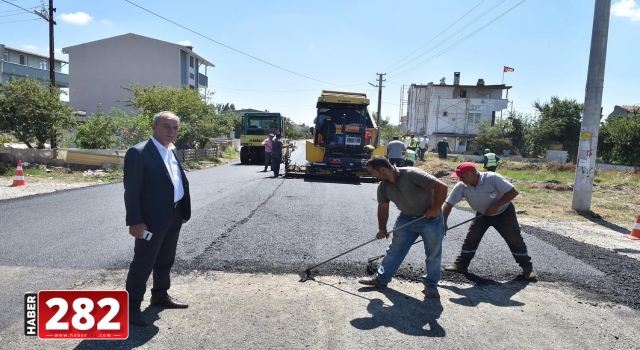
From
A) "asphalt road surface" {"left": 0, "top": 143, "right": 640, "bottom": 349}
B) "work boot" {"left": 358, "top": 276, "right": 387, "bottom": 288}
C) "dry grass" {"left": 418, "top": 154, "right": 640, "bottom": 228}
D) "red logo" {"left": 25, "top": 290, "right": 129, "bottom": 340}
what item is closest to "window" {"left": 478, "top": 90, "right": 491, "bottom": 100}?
"dry grass" {"left": 418, "top": 154, "right": 640, "bottom": 228}

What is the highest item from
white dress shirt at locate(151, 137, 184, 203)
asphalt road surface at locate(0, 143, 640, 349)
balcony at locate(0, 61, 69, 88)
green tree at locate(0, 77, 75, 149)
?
balcony at locate(0, 61, 69, 88)

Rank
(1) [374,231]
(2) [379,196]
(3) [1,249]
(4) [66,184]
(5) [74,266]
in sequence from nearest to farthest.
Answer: (2) [379,196] < (5) [74,266] < (3) [1,249] < (1) [374,231] < (4) [66,184]

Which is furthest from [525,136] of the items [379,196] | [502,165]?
[379,196]

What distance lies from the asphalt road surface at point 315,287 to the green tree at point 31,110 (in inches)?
347

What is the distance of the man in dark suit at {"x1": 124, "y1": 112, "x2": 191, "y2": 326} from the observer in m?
3.11

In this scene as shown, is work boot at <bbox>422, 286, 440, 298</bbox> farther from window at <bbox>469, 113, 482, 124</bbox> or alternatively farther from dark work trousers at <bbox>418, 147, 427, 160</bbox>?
window at <bbox>469, 113, 482, 124</bbox>

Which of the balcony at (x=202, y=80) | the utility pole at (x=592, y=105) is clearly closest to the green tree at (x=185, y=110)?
the utility pole at (x=592, y=105)

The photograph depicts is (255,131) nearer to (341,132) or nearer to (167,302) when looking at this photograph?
(341,132)

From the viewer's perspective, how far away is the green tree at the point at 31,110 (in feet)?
47.2

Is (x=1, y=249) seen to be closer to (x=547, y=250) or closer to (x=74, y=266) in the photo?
(x=74, y=266)

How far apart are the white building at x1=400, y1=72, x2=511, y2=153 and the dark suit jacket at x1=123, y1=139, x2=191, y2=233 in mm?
48476

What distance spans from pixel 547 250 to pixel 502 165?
786 inches

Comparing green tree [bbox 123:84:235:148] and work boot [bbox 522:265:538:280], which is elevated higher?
green tree [bbox 123:84:235:148]

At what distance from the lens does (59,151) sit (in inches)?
599
